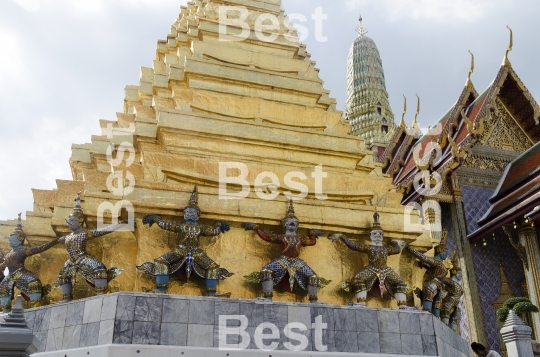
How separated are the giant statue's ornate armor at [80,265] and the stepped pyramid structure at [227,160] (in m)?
0.28

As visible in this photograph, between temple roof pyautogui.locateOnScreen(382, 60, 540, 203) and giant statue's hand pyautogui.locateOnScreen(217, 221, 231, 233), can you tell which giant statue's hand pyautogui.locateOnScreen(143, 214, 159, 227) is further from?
temple roof pyautogui.locateOnScreen(382, 60, 540, 203)

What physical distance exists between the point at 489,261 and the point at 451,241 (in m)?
0.93

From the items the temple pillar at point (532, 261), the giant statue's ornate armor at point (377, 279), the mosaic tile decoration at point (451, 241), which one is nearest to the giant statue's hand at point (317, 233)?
the giant statue's ornate armor at point (377, 279)

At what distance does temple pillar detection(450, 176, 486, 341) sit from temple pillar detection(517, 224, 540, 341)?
1038 millimetres

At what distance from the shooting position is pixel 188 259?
5.39 m

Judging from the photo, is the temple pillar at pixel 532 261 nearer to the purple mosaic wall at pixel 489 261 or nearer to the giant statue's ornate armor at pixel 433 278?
the purple mosaic wall at pixel 489 261

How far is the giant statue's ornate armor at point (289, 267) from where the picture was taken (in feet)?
18.0

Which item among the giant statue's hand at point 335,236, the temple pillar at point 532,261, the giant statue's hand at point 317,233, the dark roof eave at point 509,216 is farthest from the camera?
the temple pillar at point 532,261

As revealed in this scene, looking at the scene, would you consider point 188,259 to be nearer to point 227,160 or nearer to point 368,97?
point 227,160

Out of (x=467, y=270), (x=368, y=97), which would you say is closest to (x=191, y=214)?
(x=467, y=270)

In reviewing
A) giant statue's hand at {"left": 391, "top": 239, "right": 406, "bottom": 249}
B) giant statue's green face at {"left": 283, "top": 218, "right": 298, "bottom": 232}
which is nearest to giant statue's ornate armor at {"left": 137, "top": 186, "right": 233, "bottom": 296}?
giant statue's green face at {"left": 283, "top": 218, "right": 298, "bottom": 232}

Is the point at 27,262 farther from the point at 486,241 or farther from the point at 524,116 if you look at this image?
the point at 524,116

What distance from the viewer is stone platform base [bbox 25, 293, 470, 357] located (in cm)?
461

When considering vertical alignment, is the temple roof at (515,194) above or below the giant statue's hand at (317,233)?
above
